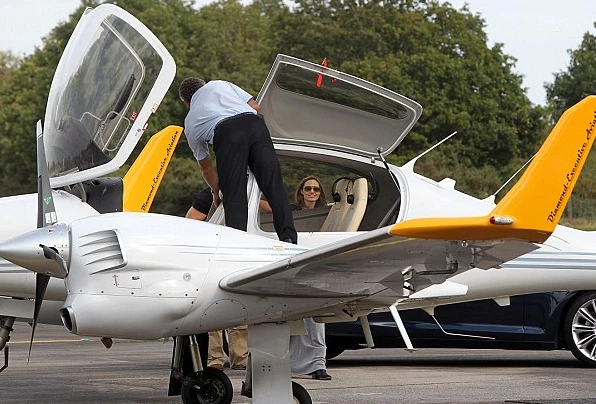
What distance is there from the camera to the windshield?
9484mm

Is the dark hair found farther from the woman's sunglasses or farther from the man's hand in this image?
the woman's sunglasses

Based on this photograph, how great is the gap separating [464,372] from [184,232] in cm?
556

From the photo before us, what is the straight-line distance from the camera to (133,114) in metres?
9.58

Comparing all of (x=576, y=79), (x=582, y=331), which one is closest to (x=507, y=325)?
(x=582, y=331)

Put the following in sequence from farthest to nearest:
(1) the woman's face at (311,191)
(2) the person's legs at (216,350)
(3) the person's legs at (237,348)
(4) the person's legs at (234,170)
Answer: (3) the person's legs at (237,348)
(2) the person's legs at (216,350)
(1) the woman's face at (311,191)
(4) the person's legs at (234,170)

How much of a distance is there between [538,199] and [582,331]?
6729 millimetres

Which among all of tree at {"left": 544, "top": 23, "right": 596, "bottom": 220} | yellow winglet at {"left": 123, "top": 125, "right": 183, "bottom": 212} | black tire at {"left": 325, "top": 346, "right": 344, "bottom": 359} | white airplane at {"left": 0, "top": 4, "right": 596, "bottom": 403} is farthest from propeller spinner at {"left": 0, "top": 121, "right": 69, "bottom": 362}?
tree at {"left": 544, "top": 23, "right": 596, "bottom": 220}

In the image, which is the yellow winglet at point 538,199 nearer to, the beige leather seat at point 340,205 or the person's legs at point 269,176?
the person's legs at point 269,176

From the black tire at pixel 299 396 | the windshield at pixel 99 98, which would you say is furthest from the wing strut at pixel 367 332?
the windshield at pixel 99 98

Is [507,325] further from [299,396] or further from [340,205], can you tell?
[299,396]

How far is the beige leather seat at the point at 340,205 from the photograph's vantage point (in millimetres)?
9492

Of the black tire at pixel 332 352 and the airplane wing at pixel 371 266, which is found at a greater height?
the airplane wing at pixel 371 266

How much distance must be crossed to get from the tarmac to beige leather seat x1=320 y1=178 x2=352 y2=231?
1.44 metres

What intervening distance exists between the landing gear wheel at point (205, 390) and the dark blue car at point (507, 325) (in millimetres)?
3728
